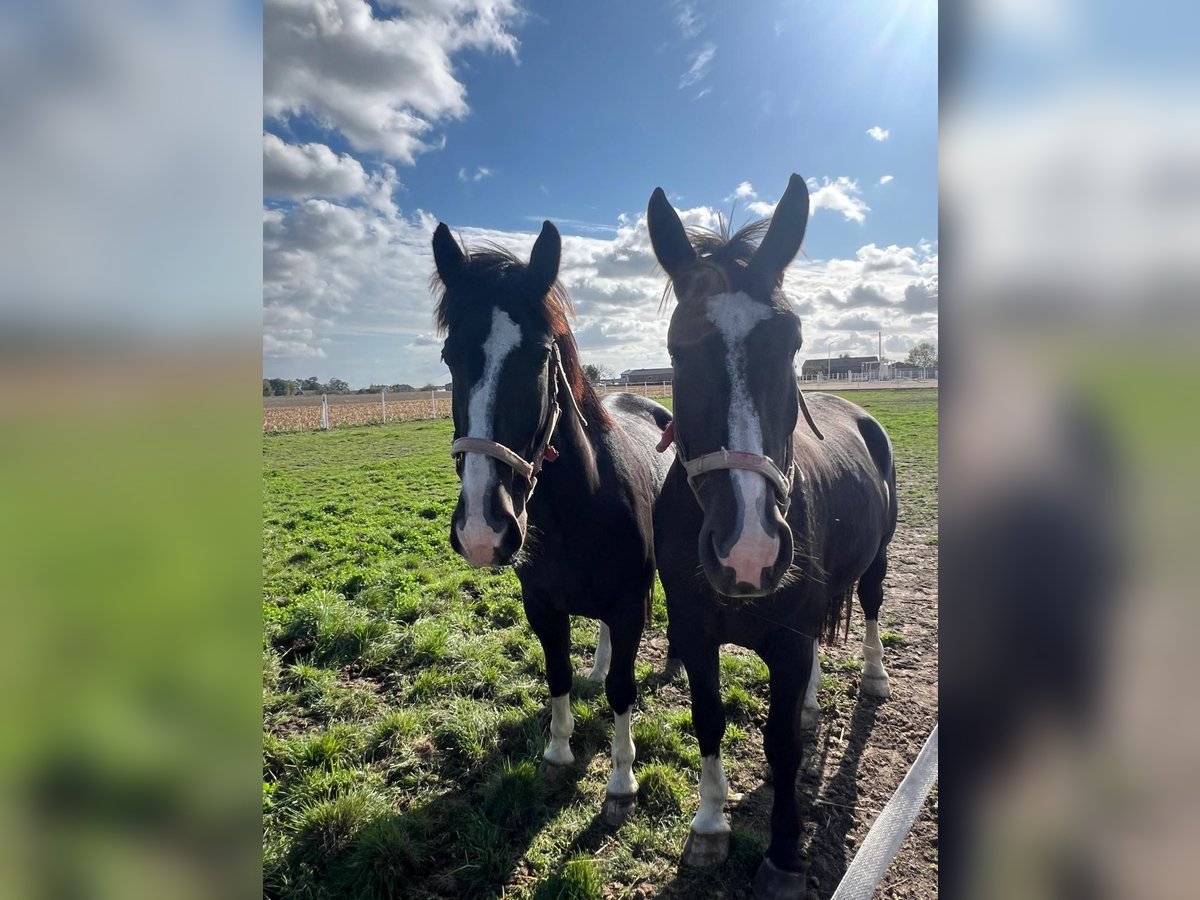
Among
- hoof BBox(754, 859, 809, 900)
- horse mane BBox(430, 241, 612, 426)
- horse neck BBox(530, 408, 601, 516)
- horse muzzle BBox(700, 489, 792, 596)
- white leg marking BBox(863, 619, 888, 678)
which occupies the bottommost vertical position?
hoof BBox(754, 859, 809, 900)

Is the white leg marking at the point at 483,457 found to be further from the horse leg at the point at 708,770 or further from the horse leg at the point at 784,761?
the horse leg at the point at 784,761

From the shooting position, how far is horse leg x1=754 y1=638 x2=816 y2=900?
268cm

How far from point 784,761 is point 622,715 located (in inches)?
39.0

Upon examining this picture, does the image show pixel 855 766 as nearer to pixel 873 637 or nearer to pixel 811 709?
pixel 811 709

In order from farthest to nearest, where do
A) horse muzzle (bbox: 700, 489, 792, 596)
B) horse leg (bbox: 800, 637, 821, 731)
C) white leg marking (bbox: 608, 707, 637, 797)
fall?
horse leg (bbox: 800, 637, 821, 731), white leg marking (bbox: 608, 707, 637, 797), horse muzzle (bbox: 700, 489, 792, 596)

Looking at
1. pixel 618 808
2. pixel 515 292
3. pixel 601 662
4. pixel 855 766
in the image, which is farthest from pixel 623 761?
pixel 515 292

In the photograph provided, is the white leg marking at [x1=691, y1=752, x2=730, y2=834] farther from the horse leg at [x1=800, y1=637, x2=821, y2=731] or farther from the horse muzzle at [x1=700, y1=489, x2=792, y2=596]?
the horse muzzle at [x1=700, y1=489, x2=792, y2=596]

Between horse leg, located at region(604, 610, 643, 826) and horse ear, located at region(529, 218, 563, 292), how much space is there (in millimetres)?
1887

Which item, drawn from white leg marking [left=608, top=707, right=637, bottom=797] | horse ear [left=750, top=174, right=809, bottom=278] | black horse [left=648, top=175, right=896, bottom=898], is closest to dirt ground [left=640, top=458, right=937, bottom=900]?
black horse [left=648, top=175, right=896, bottom=898]
